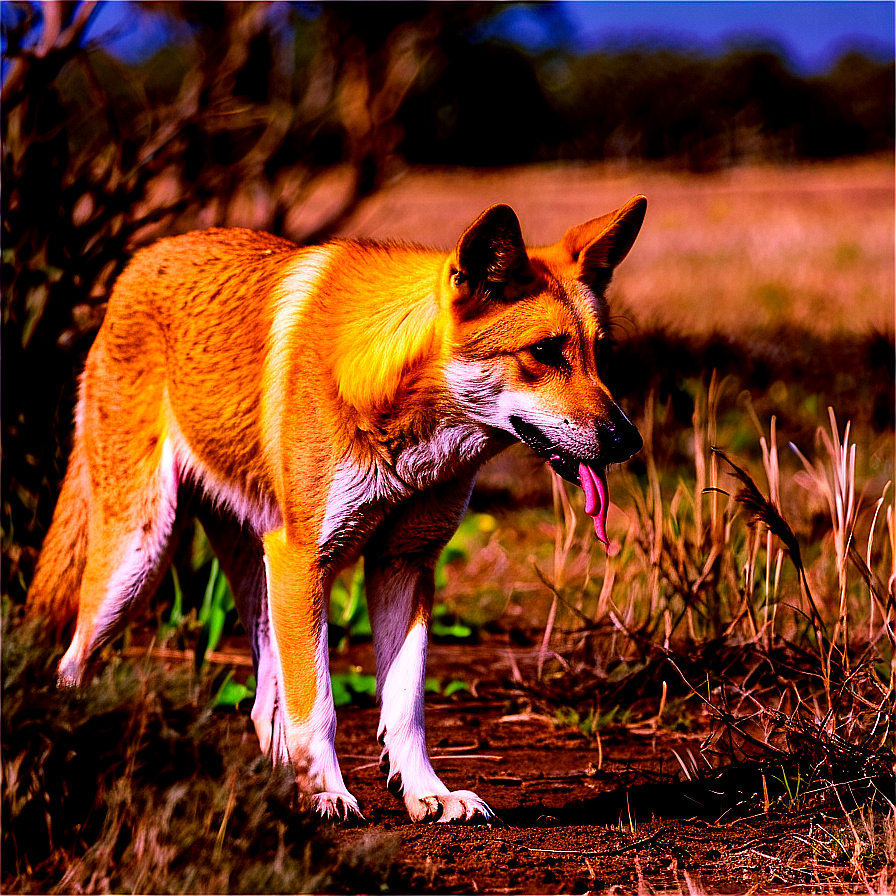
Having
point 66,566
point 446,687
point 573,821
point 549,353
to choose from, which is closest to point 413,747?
point 573,821

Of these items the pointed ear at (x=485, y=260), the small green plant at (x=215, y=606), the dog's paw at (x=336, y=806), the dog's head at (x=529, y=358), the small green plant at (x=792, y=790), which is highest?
the pointed ear at (x=485, y=260)

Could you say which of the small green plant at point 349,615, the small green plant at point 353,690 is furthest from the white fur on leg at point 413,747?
the small green plant at point 349,615

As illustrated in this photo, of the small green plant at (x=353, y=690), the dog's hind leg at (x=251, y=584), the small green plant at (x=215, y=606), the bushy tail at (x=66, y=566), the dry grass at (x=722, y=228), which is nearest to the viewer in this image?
the dog's hind leg at (x=251, y=584)

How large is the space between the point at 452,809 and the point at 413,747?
236 mm

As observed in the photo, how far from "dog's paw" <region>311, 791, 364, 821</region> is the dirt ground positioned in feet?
0.23

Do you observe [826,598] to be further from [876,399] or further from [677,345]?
[876,399]

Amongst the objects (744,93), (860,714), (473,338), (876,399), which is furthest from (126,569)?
(744,93)

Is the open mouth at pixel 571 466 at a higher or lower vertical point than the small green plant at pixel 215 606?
higher

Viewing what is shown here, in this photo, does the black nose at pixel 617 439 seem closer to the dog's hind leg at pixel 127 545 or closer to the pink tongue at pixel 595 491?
the pink tongue at pixel 595 491

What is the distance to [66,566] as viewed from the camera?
4461 mm

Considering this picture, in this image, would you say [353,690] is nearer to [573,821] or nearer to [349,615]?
[349,615]

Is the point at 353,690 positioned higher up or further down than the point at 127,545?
further down

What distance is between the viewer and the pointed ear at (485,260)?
3.33m

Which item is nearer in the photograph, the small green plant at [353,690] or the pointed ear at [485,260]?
the pointed ear at [485,260]
